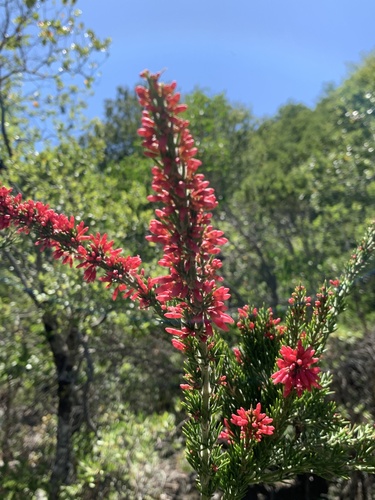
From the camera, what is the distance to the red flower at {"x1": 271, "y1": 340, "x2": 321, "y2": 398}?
1262mm

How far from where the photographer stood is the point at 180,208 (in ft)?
3.25

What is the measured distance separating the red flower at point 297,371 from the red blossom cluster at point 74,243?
52 centimetres

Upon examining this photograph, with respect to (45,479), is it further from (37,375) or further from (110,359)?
(110,359)

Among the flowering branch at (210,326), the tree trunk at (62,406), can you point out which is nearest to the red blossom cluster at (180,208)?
the flowering branch at (210,326)

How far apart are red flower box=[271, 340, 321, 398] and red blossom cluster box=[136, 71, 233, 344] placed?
0.98 feet

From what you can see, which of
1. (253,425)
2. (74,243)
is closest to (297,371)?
(253,425)

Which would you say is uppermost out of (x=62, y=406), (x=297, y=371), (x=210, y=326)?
(x=210, y=326)

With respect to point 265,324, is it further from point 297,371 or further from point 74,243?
point 74,243

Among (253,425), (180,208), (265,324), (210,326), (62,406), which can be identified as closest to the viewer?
(180,208)

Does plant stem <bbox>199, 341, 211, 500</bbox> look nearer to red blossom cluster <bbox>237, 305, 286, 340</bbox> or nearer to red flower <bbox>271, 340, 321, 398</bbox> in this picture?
red flower <bbox>271, 340, 321, 398</bbox>

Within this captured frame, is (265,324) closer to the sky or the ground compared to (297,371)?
closer to the sky

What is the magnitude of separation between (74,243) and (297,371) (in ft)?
2.83

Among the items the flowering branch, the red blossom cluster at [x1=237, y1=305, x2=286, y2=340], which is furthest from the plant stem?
the red blossom cluster at [x1=237, y1=305, x2=286, y2=340]

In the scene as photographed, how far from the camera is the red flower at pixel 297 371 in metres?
1.26
